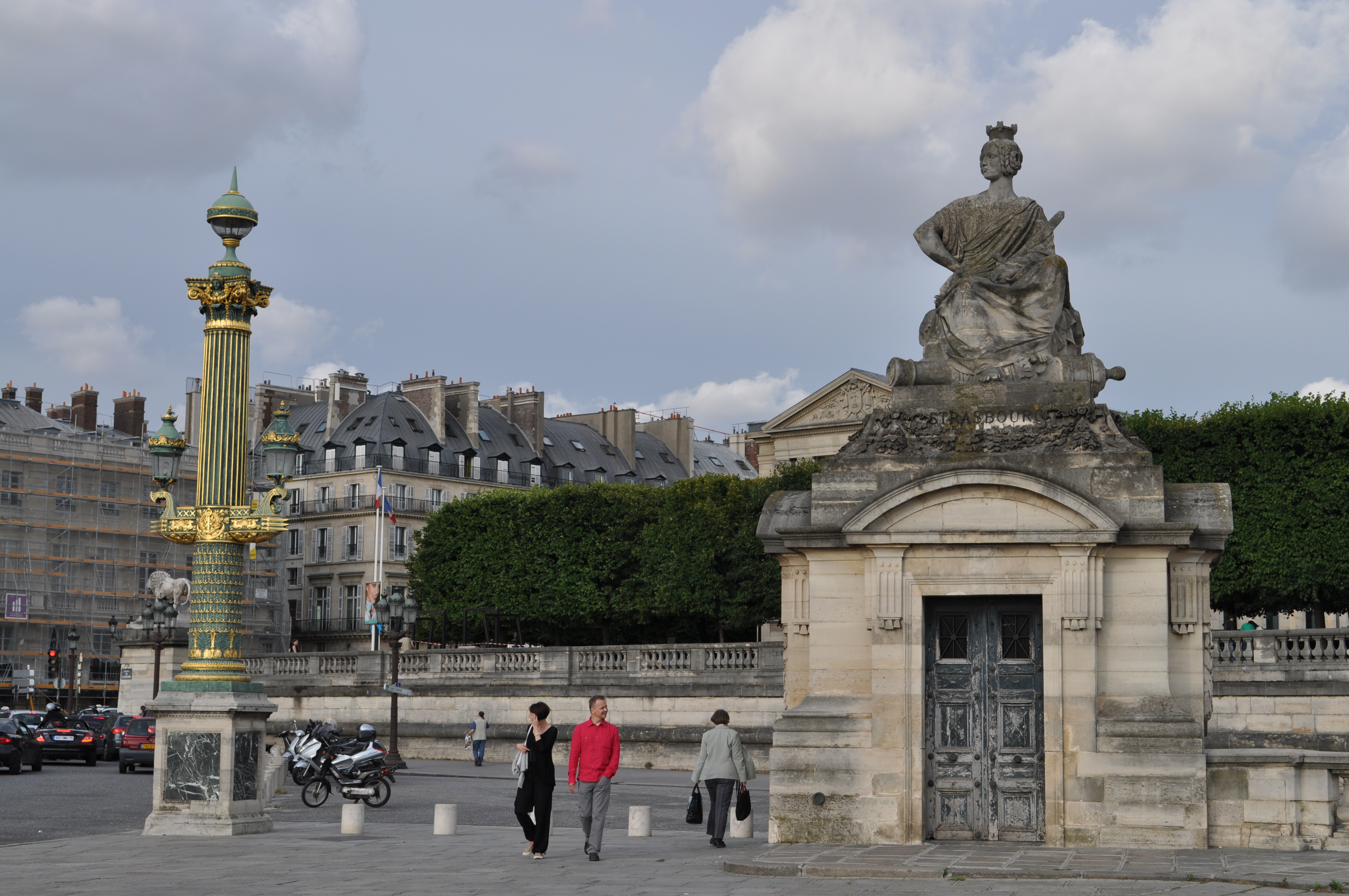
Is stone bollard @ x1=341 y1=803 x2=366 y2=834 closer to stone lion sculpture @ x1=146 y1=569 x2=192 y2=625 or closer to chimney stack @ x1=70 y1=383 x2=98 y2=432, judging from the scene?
stone lion sculpture @ x1=146 y1=569 x2=192 y2=625

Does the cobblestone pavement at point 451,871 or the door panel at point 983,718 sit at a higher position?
the door panel at point 983,718

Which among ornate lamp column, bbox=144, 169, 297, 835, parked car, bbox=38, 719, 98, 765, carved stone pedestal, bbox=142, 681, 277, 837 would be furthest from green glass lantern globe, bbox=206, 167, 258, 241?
parked car, bbox=38, 719, 98, 765

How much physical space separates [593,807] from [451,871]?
1618 mm

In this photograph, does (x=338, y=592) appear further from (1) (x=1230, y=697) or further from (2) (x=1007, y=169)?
(2) (x=1007, y=169)

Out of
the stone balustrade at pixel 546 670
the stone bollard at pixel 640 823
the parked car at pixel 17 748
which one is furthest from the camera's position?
the stone balustrade at pixel 546 670

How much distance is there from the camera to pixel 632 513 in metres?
56.5

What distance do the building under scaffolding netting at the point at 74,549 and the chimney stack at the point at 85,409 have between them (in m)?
5.24

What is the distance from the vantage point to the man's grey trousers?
15438 mm

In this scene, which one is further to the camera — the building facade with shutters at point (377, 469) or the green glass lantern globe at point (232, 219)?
the building facade with shutters at point (377, 469)

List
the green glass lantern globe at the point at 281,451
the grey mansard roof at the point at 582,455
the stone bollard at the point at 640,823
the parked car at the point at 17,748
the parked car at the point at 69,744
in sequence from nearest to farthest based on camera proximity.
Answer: the stone bollard at the point at 640,823 < the green glass lantern globe at the point at 281,451 < the parked car at the point at 17,748 < the parked car at the point at 69,744 < the grey mansard roof at the point at 582,455

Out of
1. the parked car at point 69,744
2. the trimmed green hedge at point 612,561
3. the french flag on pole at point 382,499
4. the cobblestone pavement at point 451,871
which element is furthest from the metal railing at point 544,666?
the french flag on pole at point 382,499

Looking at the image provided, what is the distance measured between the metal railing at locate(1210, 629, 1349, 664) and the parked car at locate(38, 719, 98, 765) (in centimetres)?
2478

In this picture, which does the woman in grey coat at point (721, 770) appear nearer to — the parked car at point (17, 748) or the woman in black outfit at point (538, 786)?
the woman in black outfit at point (538, 786)

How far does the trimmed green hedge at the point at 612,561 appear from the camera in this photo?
51.8 m
